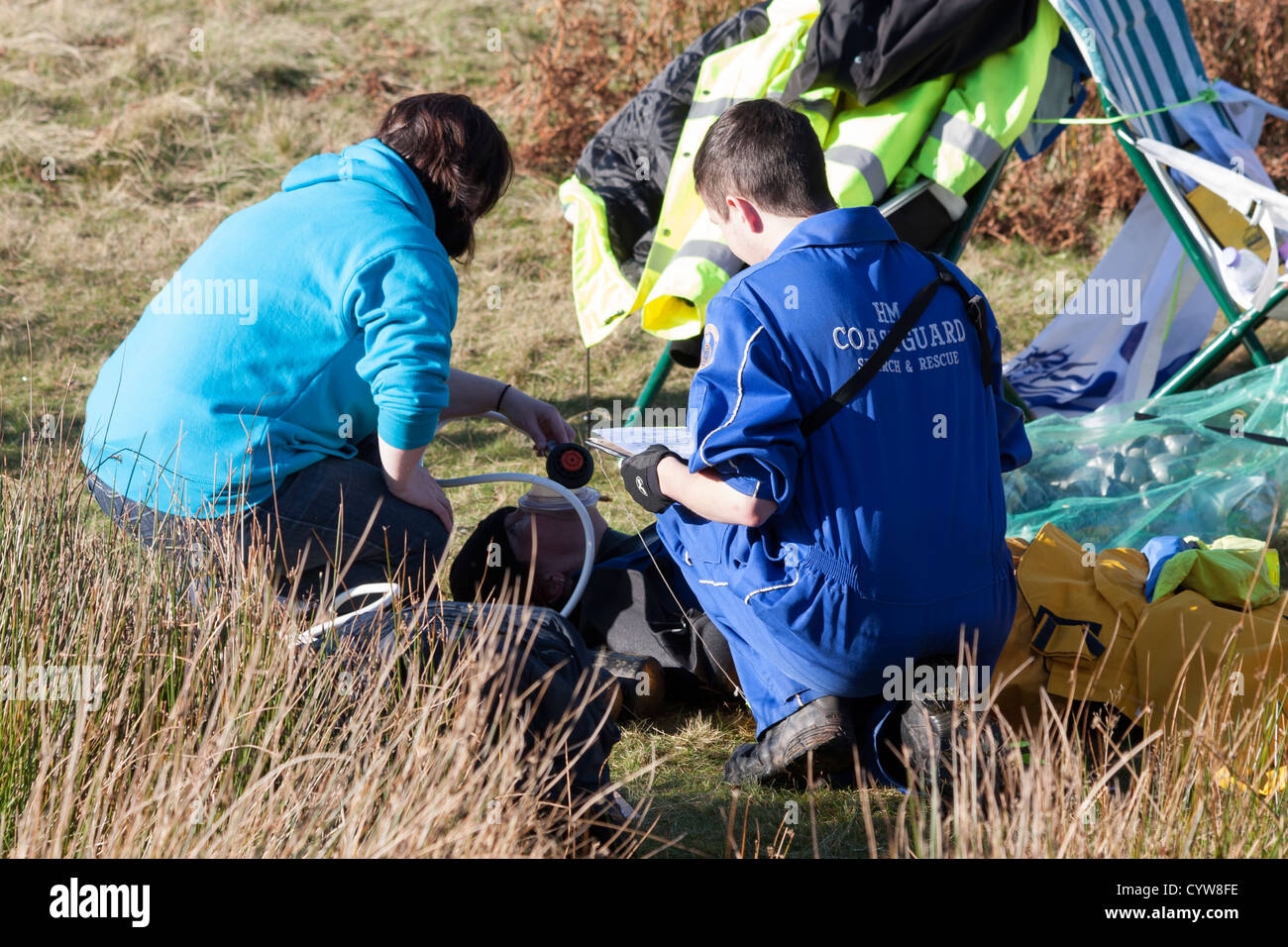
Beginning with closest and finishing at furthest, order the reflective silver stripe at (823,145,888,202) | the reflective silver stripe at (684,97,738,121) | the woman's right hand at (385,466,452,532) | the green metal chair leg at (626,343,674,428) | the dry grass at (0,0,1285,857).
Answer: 1. the dry grass at (0,0,1285,857)
2. the woman's right hand at (385,466,452,532)
3. the reflective silver stripe at (823,145,888,202)
4. the reflective silver stripe at (684,97,738,121)
5. the green metal chair leg at (626,343,674,428)

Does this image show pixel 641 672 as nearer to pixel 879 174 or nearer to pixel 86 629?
pixel 86 629

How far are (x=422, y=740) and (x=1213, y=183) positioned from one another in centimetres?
365

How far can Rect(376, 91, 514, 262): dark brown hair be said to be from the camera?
2.95m

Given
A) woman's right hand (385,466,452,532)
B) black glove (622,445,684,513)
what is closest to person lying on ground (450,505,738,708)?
woman's right hand (385,466,452,532)

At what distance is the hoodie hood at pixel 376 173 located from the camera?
2.93 metres

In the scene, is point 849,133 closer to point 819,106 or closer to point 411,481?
point 819,106

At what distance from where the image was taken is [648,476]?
2846 mm

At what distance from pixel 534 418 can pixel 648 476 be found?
0.84m

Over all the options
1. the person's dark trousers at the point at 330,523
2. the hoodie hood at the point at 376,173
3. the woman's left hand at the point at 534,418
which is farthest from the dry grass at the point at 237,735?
the woman's left hand at the point at 534,418

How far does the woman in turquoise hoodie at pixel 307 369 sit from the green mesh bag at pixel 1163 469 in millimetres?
2265

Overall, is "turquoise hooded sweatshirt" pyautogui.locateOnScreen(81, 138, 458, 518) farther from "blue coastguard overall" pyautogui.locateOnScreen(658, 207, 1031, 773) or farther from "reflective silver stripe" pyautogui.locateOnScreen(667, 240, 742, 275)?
"reflective silver stripe" pyautogui.locateOnScreen(667, 240, 742, 275)

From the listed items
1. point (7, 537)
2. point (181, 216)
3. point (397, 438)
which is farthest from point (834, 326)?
point (181, 216)

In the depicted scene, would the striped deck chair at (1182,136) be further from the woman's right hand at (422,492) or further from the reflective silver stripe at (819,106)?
the woman's right hand at (422,492)

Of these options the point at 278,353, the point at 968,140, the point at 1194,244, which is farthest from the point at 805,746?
the point at 1194,244
